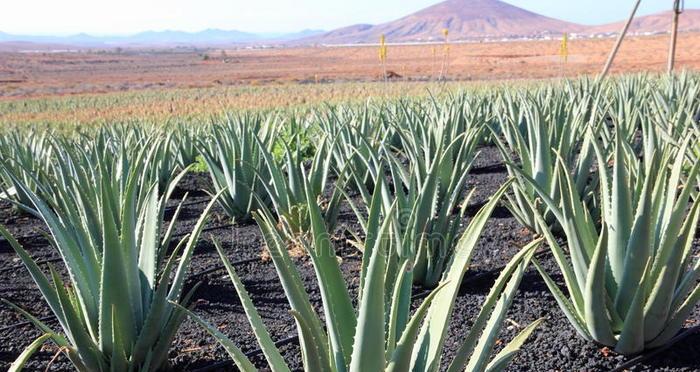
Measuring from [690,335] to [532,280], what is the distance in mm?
769

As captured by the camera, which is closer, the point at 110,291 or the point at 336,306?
the point at 336,306

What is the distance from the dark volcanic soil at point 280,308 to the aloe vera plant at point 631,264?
11 cm

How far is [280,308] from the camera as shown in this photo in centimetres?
284

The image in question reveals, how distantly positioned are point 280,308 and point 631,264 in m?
1.42

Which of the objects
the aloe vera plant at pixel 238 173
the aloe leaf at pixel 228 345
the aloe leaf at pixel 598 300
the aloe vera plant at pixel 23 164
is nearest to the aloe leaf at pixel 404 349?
the aloe leaf at pixel 228 345

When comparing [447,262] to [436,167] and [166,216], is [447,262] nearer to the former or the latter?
[436,167]

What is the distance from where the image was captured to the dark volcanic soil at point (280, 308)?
7.38ft

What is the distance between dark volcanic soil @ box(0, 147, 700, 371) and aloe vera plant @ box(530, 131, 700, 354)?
11 centimetres

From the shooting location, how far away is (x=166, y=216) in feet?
15.5

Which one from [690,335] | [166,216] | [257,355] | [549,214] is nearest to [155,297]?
[257,355]

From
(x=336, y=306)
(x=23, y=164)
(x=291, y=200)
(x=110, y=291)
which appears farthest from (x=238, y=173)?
(x=336, y=306)

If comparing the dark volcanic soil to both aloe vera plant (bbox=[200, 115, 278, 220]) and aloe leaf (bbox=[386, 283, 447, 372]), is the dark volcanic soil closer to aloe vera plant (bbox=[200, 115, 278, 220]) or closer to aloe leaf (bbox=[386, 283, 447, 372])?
aloe vera plant (bbox=[200, 115, 278, 220])

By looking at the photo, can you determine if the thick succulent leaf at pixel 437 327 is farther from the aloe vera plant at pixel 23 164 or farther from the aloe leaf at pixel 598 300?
the aloe vera plant at pixel 23 164

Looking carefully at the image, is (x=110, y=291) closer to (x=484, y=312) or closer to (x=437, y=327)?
(x=437, y=327)
